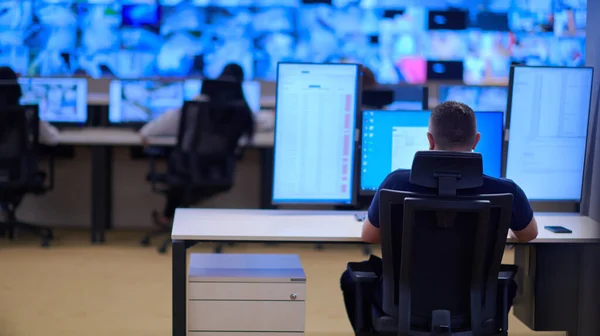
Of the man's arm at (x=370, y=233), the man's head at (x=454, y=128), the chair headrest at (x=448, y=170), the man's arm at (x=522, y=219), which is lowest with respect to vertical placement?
the man's arm at (x=370, y=233)

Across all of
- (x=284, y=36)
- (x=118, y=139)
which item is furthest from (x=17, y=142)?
(x=284, y=36)

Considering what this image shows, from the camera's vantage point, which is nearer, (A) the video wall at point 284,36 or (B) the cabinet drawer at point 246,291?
(B) the cabinet drawer at point 246,291

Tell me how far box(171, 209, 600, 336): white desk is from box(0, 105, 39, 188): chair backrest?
264 cm

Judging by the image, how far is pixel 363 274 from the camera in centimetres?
262

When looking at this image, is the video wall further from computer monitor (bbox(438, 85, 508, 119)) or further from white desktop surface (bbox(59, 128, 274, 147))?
white desktop surface (bbox(59, 128, 274, 147))

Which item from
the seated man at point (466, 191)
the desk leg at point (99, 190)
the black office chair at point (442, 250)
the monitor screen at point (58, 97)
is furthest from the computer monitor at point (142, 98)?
the black office chair at point (442, 250)

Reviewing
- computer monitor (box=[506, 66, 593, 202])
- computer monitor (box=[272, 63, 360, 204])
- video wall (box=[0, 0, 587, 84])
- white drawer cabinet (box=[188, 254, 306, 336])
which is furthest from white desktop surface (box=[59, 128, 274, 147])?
white drawer cabinet (box=[188, 254, 306, 336])

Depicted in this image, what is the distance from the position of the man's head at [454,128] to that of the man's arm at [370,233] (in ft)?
1.07

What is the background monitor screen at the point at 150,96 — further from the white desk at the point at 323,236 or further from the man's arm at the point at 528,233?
the man's arm at the point at 528,233

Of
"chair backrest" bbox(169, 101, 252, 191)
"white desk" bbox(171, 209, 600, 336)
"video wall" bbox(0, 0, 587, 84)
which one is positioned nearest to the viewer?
"white desk" bbox(171, 209, 600, 336)

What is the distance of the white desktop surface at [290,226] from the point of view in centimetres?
277

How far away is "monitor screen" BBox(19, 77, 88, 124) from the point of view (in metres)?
6.19

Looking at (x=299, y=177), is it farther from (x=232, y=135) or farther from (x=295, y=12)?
(x=295, y=12)

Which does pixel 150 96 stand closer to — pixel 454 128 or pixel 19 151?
pixel 19 151
